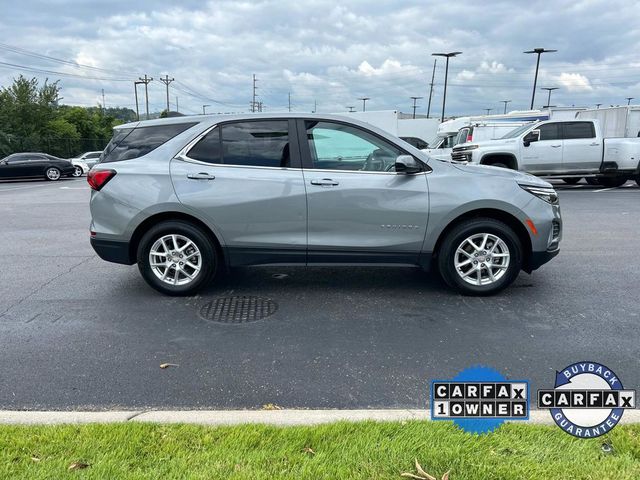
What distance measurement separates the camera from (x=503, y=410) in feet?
8.14

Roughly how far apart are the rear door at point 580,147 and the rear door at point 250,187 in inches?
526

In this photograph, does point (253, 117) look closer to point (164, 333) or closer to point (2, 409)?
point (164, 333)

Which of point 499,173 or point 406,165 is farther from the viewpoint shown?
point 499,173

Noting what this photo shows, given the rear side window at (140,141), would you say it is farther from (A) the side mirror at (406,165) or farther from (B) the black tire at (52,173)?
(B) the black tire at (52,173)

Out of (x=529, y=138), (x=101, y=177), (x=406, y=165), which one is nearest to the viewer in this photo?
(x=406, y=165)

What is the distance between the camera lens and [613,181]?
55.7 ft

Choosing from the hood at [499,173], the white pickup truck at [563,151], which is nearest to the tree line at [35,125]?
the white pickup truck at [563,151]

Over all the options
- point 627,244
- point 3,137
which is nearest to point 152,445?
point 627,244

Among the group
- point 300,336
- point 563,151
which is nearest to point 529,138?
point 563,151

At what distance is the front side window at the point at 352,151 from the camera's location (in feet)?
15.9

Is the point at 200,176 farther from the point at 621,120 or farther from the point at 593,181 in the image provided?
the point at 621,120

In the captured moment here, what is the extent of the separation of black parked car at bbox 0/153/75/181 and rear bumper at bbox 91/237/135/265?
72.8 feet

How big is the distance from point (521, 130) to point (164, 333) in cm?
1458

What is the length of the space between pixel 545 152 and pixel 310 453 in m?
15.1
